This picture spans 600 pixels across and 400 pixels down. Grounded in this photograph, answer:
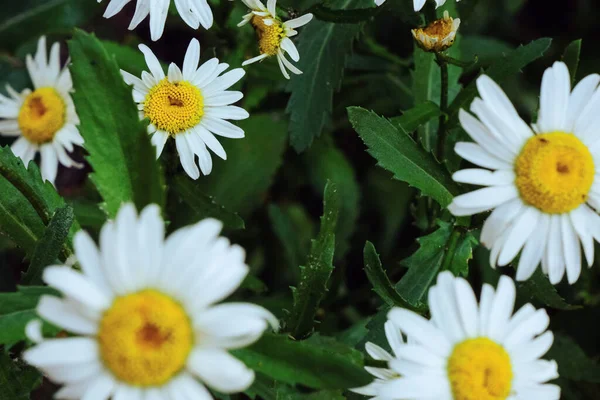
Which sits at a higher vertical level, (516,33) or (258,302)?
(516,33)

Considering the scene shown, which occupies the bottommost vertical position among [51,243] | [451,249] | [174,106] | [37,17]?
[51,243]

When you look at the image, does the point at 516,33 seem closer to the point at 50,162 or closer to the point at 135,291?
the point at 50,162

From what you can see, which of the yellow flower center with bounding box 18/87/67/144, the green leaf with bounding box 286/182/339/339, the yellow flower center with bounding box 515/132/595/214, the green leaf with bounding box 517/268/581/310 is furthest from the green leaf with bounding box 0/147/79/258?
the green leaf with bounding box 517/268/581/310

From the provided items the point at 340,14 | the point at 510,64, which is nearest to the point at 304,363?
the point at 340,14

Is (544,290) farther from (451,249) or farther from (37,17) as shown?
(37,17)

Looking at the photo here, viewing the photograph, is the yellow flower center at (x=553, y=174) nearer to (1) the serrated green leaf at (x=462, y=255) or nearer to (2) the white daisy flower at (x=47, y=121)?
(1) the serrated green leaf at (x=462, y=255)

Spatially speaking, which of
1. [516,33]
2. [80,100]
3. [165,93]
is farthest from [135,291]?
[516,33]
